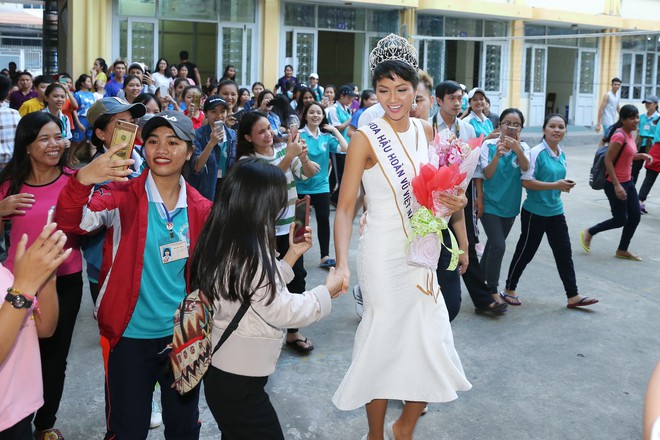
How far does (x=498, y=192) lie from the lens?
5.79 meters

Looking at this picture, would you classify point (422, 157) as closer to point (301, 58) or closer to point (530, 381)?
point (530, 381)

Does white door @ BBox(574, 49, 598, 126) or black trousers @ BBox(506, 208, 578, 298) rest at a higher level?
white door @ BBox(574, 49, 598, 126)

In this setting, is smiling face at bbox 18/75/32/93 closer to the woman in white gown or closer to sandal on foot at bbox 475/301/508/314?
sandal on foot at bbox 475/301/508/314

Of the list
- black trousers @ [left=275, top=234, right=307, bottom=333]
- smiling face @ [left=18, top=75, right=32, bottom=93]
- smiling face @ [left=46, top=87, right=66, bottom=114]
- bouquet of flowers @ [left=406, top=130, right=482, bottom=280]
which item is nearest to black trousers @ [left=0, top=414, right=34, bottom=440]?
bouquet of flowers @ [left=406, top=130, right=482, bottom=280]

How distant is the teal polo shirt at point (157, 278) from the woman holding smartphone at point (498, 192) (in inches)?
132

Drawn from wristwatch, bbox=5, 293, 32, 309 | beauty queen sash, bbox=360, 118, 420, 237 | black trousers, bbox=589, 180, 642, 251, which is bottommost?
black trousers, bbox=589, 180, 642, 251

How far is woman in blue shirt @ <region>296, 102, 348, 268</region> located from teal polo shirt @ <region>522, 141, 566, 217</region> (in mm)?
1837

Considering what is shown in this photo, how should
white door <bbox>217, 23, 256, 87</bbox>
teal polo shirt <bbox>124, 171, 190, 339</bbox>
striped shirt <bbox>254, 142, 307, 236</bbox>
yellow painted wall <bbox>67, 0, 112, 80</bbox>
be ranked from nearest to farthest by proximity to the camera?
teal polo shirt <bbox>124, 171, 190, 339</bbox>
striped shirt <bbox>254, 142, 307, 236</bbox>
yellow painted wall <bbox>67, 0, 112, 80</bbox>
white door <bbox>217, 23, 256, 87</bbox>

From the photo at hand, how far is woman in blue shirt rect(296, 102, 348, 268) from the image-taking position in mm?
6578

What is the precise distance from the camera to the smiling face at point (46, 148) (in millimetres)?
3537

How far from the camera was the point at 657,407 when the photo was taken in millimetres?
1145

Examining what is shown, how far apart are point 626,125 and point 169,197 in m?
5.84

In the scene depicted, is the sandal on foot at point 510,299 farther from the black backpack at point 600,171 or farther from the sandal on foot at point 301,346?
the black backpack at point 600,171

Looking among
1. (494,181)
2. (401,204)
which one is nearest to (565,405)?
(401,204)
